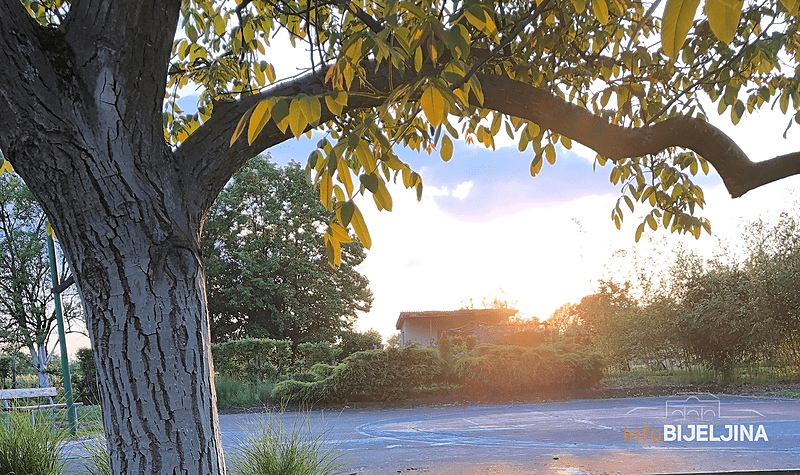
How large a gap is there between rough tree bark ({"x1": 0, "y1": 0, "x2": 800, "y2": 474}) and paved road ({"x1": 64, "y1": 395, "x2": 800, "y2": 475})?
2.23 m

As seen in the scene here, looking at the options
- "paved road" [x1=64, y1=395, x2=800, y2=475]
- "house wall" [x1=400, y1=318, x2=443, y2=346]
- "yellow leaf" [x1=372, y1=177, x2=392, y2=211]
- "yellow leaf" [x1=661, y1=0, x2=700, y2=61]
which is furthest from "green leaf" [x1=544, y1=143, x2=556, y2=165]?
"house wall" [x1=400, y1=318, x2=443, y2=346]

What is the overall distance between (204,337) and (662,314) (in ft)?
41.9

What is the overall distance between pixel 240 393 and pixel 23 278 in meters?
16.5

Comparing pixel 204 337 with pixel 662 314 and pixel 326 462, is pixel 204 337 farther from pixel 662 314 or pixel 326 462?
pixel 662 314

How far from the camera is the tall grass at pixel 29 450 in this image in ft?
12.6

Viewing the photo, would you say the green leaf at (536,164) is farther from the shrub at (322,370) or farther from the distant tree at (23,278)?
the distant tree at (23,278)

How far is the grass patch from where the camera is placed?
11102 millimetres

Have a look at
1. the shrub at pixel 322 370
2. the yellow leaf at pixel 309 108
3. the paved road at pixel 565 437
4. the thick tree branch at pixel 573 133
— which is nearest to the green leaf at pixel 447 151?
the thick tree branch at pixel 573 133

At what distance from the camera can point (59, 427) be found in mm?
4547

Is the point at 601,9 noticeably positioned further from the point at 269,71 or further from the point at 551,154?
the point at 269,71

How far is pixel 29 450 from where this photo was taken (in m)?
3.88

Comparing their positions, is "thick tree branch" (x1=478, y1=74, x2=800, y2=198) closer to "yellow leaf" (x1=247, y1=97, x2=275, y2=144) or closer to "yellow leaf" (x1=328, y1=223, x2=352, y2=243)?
"yellow leaf" (x1=328, y1=223, x2=352, y2=243)

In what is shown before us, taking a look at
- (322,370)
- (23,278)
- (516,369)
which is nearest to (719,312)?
(516,369)

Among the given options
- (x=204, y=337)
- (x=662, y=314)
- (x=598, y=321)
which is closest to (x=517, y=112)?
(x=204, y=337)
